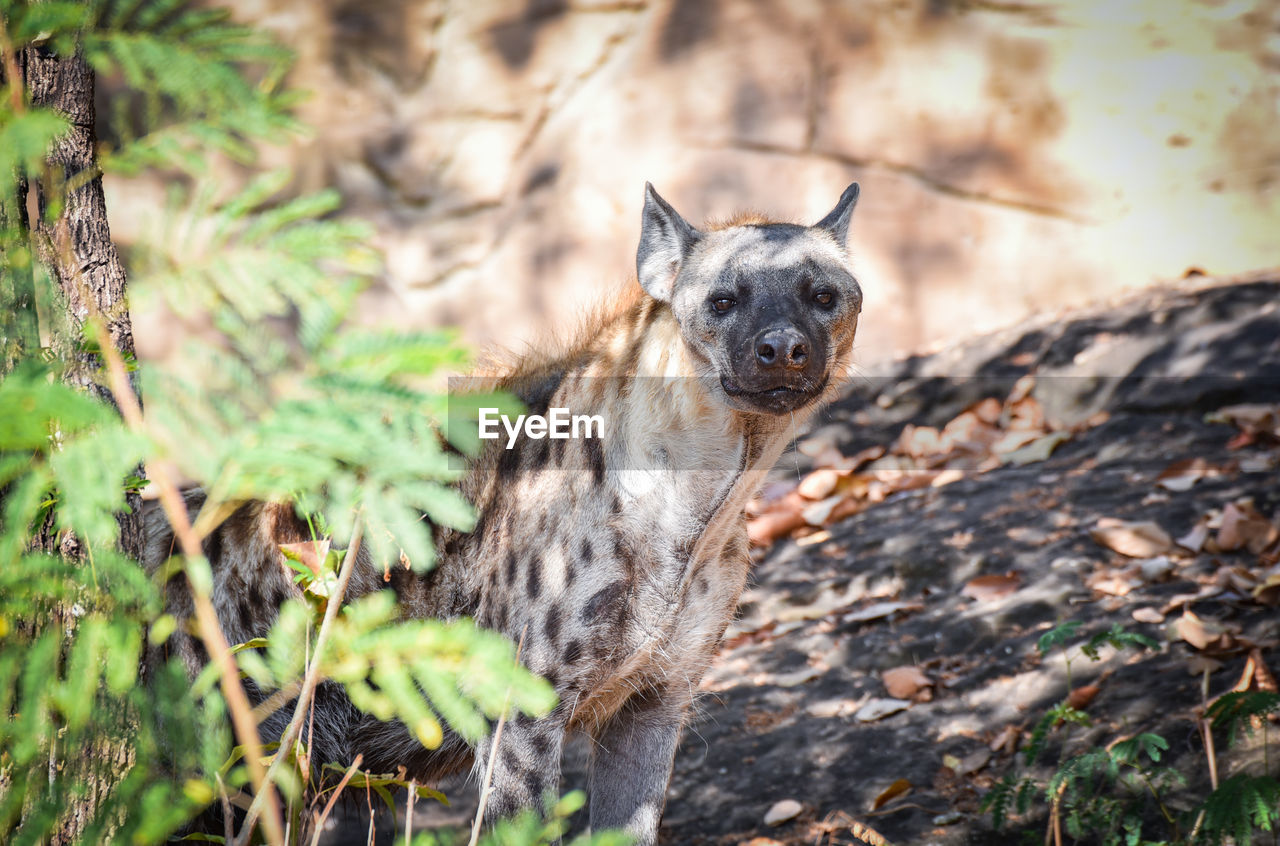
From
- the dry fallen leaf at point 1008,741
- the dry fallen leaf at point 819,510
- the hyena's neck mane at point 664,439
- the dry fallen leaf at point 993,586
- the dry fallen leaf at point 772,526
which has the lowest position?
the dry fallen leaf at point 772,526

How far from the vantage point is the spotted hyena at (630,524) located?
2.75 meters

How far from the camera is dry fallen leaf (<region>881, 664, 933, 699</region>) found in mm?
3932

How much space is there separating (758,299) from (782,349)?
0.86 feet

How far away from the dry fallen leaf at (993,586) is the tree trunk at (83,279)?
3.29 metres

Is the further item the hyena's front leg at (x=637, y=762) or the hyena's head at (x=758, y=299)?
the hyena's front leg at (x=637, y=762)

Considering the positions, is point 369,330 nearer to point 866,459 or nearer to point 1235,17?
point 866,459

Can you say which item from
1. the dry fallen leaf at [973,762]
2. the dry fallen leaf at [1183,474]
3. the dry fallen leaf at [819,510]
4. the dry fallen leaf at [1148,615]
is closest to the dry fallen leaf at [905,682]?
the dry fallen leaf at [973,762]

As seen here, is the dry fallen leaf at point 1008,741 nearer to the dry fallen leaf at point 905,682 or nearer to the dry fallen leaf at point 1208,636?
the dry fallen leaf at point 905,682

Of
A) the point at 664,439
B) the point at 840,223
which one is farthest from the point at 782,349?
the point at 840,223

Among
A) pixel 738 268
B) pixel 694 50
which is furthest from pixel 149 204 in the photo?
pixel 738 268

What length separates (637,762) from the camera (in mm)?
3104

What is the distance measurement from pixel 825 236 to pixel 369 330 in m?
2.26

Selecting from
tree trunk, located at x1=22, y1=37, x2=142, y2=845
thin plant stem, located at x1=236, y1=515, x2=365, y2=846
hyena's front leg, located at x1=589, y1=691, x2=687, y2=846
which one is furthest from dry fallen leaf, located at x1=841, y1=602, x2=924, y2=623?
thin plant stem, located at x1=236, y1=515, x2=365, y2=846

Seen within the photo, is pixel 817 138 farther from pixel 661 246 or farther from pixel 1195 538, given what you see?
pixel 661 246
